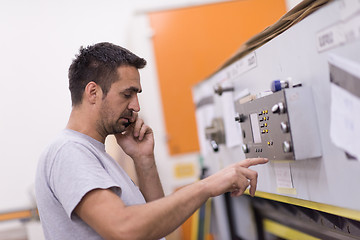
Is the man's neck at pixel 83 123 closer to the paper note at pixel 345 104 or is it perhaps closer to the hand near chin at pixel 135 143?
the hand near chin at pixel 135 143

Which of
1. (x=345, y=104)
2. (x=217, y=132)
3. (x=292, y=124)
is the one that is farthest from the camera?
(x=217, y=132)

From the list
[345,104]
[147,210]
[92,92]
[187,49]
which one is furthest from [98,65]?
[187,49]

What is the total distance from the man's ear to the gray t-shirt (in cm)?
11

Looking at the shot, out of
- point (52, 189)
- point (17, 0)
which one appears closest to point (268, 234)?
point (52, 189)

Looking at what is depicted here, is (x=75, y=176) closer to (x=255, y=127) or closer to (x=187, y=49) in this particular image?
(x=255, y=127)

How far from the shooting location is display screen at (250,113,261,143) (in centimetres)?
104

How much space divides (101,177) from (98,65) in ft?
1.15

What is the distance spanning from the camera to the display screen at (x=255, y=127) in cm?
104

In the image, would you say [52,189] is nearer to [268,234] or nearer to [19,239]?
[268,234]

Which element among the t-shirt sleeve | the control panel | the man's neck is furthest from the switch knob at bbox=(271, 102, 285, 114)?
the control panel

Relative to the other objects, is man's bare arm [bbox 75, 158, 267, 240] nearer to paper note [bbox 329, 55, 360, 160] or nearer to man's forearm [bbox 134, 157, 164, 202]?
paper note [bbox 329, 55, 360, 160]

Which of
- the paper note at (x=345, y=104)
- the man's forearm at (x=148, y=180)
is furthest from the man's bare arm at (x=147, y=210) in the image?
the man's forearm at (x=148, y=180)

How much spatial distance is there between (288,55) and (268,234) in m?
1.05

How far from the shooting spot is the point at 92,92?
1.14 metres
